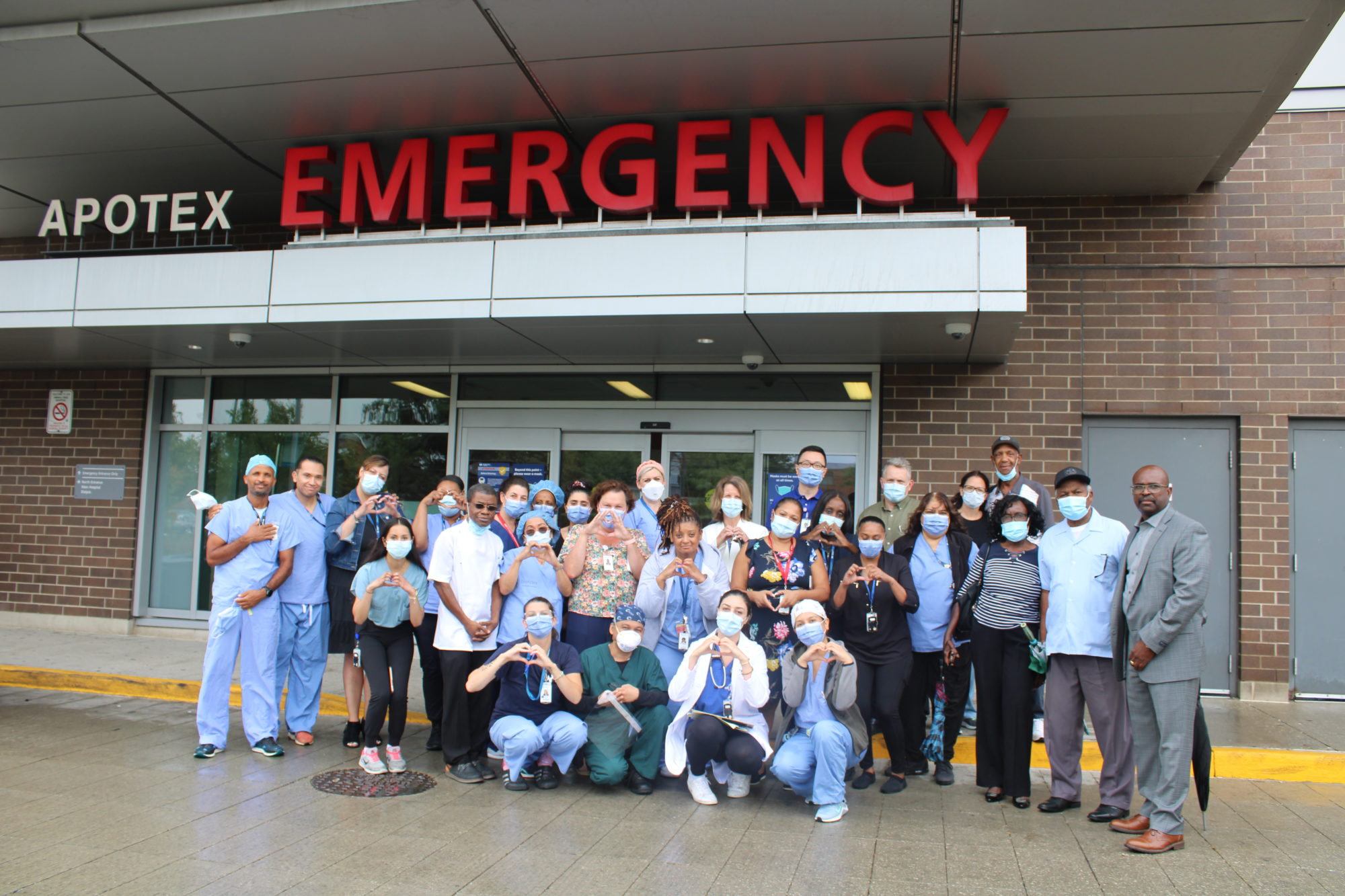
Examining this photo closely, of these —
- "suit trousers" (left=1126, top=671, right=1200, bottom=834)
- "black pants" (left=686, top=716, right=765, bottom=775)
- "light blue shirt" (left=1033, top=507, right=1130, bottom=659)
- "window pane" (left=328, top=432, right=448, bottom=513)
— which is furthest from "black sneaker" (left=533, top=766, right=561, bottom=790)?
"window pane" (left=328, top=432, right=448, bottom=513)

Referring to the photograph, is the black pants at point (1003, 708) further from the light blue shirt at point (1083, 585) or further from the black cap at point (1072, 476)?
A: the black cap at point (1072, 476)

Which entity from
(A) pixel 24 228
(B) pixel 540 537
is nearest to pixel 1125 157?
(B) pixel 540 537

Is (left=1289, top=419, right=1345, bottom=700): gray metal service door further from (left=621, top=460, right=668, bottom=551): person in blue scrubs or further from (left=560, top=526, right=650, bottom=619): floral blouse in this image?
(left=560, top=526, right=650, bottom=619): floral blouse

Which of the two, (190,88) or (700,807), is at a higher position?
(190,88)

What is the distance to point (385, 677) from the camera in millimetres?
5863

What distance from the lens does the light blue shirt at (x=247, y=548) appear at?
6.35 meters

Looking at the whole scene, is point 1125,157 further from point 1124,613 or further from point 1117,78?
point 1124,613

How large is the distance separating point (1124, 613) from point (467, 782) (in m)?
4.01

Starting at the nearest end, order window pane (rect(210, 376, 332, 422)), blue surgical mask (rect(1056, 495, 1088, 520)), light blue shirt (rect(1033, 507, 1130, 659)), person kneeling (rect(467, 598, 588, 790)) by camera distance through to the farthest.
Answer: light blue shirt (rect(1033, 507, 1130, 659)) < blue surgical mask (rect(1056, 495, 1088, 520)) < person kneeling (rect(467, 598, 588, 790)) < window pane (rect(210, 376, 332, 422))

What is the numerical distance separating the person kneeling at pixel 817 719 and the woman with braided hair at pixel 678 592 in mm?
613

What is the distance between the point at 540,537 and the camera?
5.96 metres

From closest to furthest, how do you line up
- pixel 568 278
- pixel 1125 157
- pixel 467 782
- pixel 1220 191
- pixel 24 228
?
pixel 467 782 → pixel 568 278 → pixel 1125 157 → pixel 1220 191 → pixel 24 228

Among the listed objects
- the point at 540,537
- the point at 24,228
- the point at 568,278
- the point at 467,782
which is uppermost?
the point at 24,228

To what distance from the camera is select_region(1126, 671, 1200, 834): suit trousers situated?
4828mm
